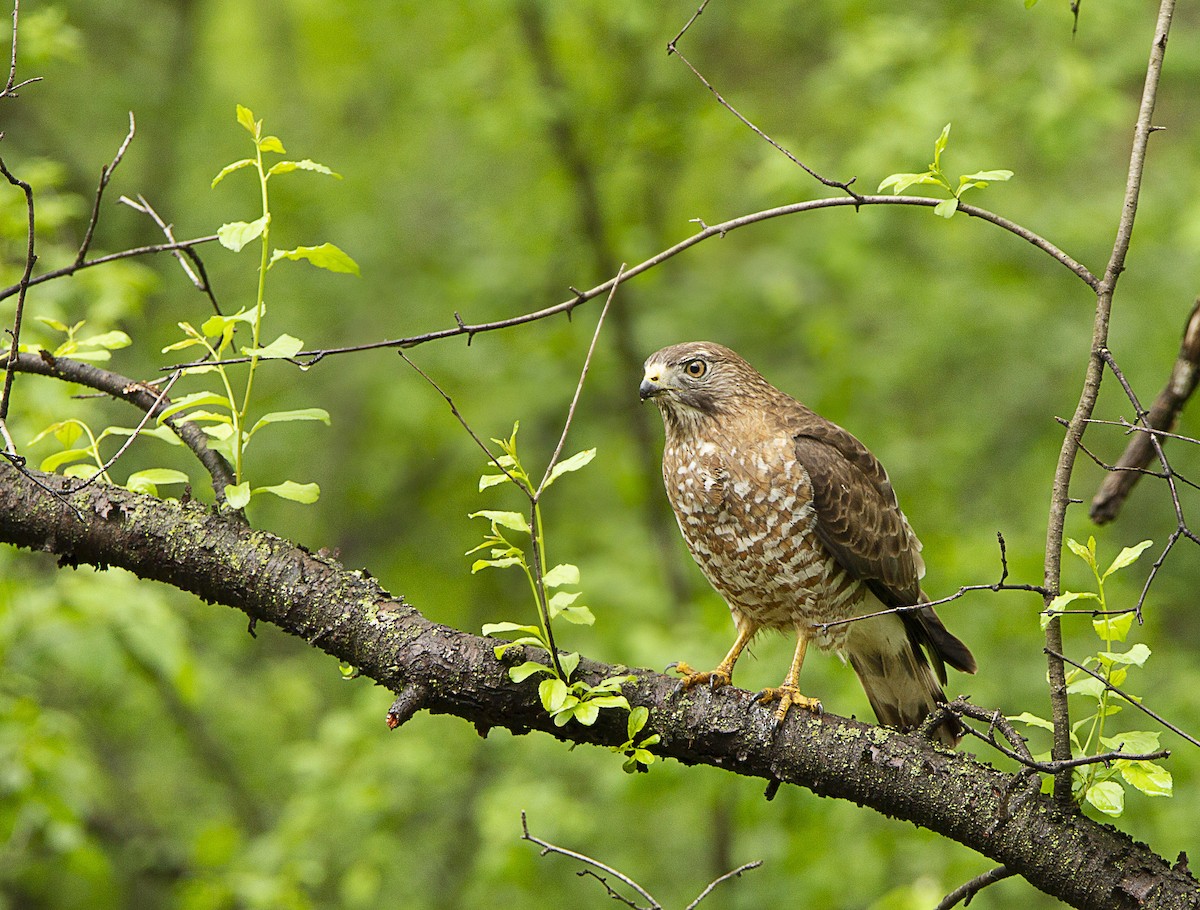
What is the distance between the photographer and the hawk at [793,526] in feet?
11.7

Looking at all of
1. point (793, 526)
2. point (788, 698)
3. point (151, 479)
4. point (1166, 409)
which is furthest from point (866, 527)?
point (151, 479)

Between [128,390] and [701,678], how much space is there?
161cm

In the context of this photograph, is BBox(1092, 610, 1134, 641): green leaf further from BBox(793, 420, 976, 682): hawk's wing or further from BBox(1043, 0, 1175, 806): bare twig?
BBox(793, 420, 976, 682): hawk's wing

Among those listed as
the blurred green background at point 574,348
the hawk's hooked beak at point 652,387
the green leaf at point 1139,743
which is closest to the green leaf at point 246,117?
the hawk's hooked beak at point 652,387

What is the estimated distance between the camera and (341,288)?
831 centimetres

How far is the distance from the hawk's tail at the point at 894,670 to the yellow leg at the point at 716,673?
344 mm

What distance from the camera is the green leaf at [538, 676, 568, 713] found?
236 centimetres

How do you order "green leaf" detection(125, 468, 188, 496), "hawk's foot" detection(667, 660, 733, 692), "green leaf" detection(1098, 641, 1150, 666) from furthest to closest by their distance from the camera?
"hawk's foot" detection(667, 660, 733, 692) < "green leaf" detection(125, 468, 188, 496) < "green leaf" detection(1098, 641, 1150, 666)

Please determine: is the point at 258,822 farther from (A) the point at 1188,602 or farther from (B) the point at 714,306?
(A) the point at 1188,602

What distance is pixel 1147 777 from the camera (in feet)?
7.32

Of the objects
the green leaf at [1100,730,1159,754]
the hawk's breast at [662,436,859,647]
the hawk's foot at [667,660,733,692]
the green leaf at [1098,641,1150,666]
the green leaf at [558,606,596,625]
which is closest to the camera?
the green leaf at [1098,641,1150,666]

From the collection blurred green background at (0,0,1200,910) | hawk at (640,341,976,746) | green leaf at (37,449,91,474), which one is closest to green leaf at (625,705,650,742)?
hawk at (640,341,976,746)

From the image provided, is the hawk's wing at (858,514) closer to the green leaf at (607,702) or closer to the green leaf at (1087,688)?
the green leaf at (1087,688)

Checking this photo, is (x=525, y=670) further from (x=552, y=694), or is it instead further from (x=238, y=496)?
(x=238, y=496)
